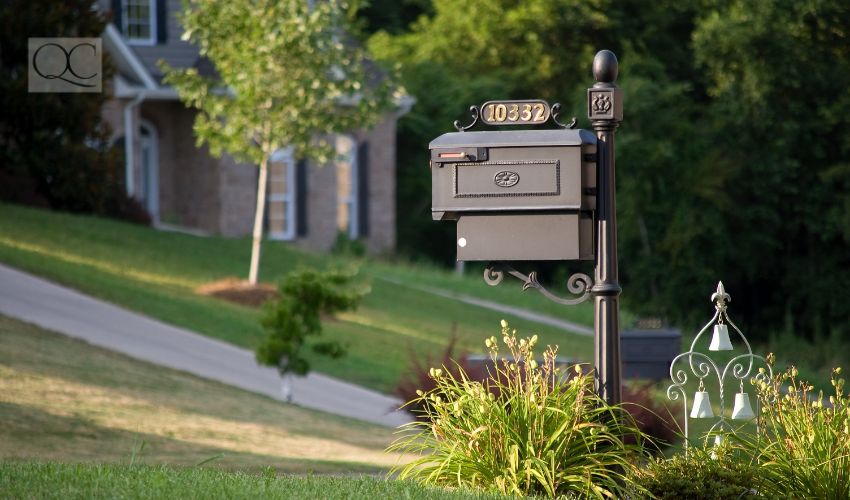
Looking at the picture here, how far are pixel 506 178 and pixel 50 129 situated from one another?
1907 cm

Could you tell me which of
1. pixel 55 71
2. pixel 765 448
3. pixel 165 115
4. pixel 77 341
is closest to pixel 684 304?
pixel 165 115

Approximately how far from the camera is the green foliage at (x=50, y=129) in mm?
23297

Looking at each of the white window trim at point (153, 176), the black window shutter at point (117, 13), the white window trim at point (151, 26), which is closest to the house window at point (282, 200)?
the white window trim at point (153, 176)

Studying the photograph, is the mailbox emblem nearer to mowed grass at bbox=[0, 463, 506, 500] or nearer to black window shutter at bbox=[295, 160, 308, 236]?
mowed grass at bbox=[0, 463, 506, 500]

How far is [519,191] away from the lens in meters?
6.79

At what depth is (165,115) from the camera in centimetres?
3022

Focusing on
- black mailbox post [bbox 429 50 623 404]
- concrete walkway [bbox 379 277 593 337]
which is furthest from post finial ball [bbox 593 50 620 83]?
concrete walkway [bbox 379 277 593 337]

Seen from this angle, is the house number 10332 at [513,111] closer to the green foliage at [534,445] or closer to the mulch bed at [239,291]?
the green foliage at [534,445]

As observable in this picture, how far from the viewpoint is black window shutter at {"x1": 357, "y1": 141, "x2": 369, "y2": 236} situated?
107 ft

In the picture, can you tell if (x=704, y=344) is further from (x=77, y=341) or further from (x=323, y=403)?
(x=77, y=341)

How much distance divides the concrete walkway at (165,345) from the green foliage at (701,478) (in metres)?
8.93

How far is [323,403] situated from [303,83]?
21.9 feet

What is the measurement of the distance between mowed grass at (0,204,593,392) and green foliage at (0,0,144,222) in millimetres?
882

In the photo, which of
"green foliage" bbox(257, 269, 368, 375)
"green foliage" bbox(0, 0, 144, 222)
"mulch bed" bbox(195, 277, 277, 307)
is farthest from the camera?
"green foliage" bbox(0, 0, 144, 222)
